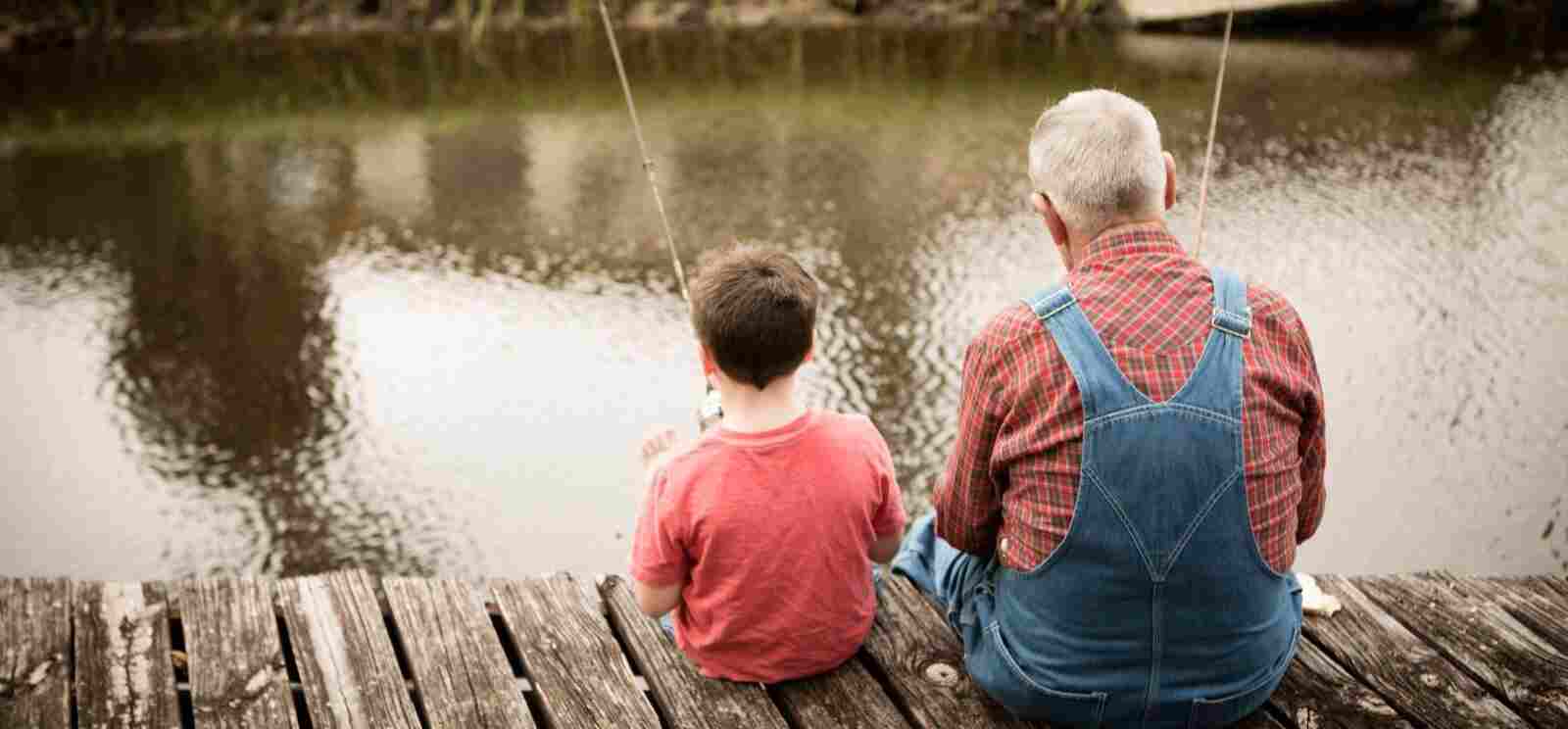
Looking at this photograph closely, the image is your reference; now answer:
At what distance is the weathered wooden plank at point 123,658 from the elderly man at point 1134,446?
1418 millimetres

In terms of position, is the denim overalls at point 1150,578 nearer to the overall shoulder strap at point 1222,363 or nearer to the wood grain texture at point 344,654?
the overall shoulder strap at point 1222,363

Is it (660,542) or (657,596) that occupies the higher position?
(660,542)

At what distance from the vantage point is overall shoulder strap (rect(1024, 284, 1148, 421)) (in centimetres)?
160

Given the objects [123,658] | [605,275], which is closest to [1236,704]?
[123,658]

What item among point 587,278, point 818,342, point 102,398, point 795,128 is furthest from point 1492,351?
point 102,398

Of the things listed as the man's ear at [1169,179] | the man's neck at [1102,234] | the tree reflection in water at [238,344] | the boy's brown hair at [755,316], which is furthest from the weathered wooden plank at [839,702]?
the tree reflection in water at [238,344]

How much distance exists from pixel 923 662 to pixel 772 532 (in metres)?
0.45

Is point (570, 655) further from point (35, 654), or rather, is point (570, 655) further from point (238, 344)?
point (238, 344)

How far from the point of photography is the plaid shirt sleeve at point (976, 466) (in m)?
1.71

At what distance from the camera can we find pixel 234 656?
2.22 m

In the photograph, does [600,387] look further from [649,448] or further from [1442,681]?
[1442,681]

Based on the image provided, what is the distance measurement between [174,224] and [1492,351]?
5.79 meters

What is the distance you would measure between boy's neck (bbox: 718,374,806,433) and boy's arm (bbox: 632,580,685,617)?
287 mm

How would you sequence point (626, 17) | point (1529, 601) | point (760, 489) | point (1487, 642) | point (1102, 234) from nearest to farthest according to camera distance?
point (1102, 234)
point (760, 489)
point (1487, 642)
point (1529, 601)
point (626, 17)
